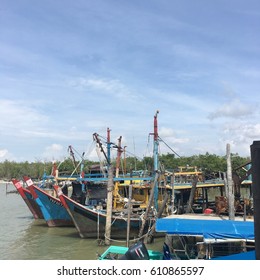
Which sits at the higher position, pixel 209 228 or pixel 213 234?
pixel 209 228

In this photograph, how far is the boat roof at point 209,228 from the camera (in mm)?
9547

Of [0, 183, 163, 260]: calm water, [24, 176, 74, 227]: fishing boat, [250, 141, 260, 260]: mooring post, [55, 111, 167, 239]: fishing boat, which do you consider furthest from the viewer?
[24, 176, 74, 227]: fishing boat

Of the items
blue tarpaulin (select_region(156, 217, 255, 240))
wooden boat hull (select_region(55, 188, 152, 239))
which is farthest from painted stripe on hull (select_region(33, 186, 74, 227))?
blue tarpaulin (select_region(156, 217, 255, 240))

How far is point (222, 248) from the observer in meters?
10.1

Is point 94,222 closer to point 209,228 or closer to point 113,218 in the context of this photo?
point 113,218

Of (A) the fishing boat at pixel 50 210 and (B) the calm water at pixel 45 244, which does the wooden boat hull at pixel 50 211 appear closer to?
(A) the fishing boat at pixel 50 210

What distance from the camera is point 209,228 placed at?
386 inches

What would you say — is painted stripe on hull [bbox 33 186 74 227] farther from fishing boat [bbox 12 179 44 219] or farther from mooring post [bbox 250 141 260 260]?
mooring post [bbox 250 141 260 260]

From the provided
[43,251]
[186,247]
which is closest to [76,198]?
[43,251]

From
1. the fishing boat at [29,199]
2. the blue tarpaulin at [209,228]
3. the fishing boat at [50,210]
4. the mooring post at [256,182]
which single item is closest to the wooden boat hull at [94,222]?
the fishing boat at [50,210]

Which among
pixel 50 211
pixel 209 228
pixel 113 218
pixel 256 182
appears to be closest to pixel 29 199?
pixel 50 211

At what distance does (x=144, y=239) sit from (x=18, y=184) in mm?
10594

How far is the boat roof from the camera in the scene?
31.3 ft
